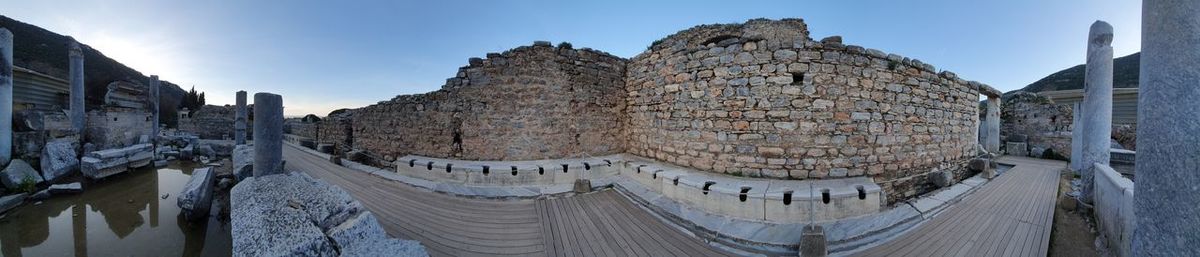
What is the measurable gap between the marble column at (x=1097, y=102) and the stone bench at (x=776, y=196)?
10.6 feet

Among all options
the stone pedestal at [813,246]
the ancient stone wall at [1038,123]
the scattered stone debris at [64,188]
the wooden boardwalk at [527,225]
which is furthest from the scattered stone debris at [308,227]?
the ancient stone wall at [1038,123]

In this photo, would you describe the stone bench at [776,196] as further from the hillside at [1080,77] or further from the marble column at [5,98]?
the hillside at [1080,77]

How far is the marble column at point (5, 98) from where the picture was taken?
7.95 m

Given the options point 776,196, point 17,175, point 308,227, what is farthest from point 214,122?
point 776,196

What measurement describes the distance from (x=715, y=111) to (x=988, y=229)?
325cm

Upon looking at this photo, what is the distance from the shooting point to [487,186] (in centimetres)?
594

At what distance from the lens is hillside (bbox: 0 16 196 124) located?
2159 centimetres

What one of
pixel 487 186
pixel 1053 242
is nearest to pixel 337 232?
pixel 487 186

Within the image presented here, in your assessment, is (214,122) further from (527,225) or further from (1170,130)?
(1170,130)

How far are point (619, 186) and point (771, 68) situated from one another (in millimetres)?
2953

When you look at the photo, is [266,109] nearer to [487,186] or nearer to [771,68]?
[487,186]

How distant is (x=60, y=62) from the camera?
23.2 m

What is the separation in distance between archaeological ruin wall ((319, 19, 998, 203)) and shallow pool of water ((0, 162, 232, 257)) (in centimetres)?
314

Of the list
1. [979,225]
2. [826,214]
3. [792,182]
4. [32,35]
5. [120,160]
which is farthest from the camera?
[32,35]
